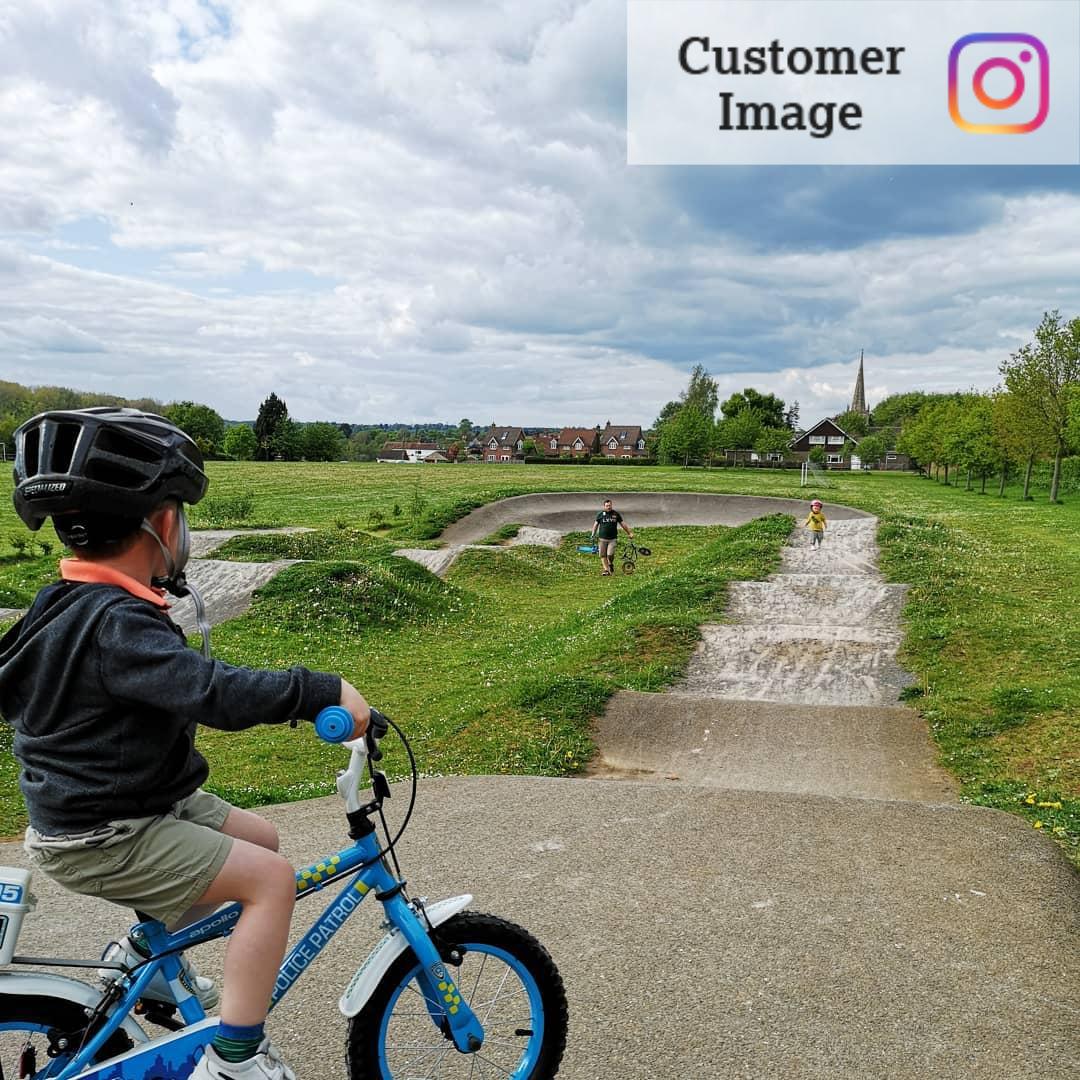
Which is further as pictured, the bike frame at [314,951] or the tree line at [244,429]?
the tree line at [244,429]

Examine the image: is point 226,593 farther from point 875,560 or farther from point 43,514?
point 43,514

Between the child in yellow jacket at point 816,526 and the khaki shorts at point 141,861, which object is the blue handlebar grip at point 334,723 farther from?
the child in yellow jacket at point 816,526

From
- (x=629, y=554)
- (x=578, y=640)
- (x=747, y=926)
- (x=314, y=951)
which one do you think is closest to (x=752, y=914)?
(x=747, y=926)

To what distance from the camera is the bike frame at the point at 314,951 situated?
286cm

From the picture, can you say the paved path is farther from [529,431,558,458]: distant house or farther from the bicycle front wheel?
[529,431,558,458]: distant house

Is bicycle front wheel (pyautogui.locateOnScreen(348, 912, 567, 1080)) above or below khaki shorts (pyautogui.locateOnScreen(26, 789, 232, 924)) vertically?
below

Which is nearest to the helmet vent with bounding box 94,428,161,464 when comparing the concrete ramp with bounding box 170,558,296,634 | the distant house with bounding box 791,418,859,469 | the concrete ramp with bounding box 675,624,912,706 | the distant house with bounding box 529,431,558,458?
the concrete ramp with bounding box 675,624,912,706

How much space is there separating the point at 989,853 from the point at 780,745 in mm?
4036

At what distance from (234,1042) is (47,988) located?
0.59 m

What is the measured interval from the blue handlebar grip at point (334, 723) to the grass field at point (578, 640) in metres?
5.41

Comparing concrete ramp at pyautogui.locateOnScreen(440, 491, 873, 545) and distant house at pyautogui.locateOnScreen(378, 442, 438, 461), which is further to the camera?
distant house at pyautogui.locateOnScreen(378, 442, 438, 461)

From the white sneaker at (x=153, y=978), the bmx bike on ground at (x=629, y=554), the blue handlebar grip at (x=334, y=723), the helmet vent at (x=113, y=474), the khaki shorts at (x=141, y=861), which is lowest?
the bmx bike on ground at (x=629, y=554)

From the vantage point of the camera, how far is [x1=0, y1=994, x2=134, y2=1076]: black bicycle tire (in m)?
2.82

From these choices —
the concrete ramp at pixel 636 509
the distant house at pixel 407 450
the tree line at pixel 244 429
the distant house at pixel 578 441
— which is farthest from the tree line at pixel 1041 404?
the distant house at pixel 407 450
